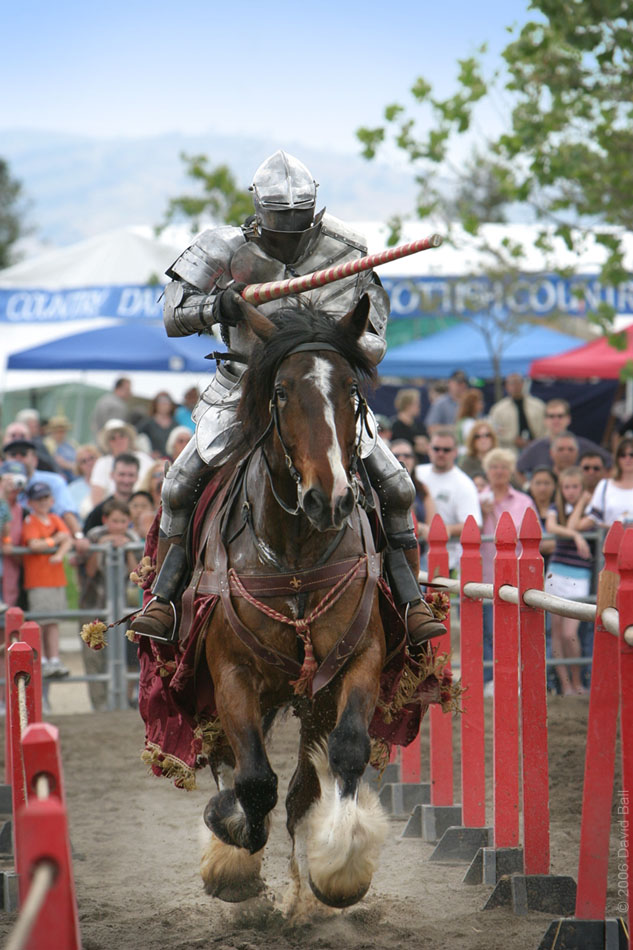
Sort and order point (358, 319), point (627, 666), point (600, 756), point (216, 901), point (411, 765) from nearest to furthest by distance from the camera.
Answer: point (627, 666) → point (600, 756) → point (358, 319) → point (216, 901) → point (411, 765)

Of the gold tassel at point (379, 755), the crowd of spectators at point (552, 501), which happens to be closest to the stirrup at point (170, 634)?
the gold tassel at point (379, 755)

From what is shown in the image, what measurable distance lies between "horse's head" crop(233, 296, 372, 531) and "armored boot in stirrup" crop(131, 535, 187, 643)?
87cm

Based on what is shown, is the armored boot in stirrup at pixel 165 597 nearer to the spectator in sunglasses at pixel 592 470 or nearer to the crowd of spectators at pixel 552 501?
the crowd of spectators at pixel 552 501

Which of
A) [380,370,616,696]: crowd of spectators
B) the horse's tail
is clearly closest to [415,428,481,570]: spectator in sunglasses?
[380,370,616,696]: crowd of spectators

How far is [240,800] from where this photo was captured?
484 centimetres

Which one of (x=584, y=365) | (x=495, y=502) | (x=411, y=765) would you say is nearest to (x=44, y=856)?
(x=411, y=765)

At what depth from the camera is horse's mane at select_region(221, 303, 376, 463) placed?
15.3 feet

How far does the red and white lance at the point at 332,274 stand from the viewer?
446 cm

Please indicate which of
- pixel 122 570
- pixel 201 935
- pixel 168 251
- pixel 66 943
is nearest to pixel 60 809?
pixel 66 943

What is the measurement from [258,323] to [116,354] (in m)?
12.3

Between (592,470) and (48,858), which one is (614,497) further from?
(48,858)

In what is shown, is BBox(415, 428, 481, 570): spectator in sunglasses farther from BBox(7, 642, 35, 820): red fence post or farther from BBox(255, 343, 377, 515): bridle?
BBox(255, 343, 377, 515): bridle

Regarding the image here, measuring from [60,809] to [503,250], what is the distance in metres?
19.1

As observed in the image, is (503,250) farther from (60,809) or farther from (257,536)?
(60,809)
